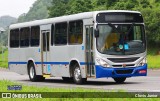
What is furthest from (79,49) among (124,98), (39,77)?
(124,98)

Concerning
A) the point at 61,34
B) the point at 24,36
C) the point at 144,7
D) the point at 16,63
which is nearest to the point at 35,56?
the point at 24,36

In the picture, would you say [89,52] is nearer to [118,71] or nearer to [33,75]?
[118,71]

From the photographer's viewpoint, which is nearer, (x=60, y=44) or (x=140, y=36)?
(x=140, y=36)

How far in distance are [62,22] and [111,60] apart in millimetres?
4056

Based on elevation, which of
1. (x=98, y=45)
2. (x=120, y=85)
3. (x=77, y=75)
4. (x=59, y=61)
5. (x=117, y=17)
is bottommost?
(x=120, y=85)

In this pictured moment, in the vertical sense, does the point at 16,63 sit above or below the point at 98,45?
below

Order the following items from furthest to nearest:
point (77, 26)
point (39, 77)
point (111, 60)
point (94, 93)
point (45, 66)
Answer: point (39, 77) < point (45, 66) < point (77, 26) < point (111, 60) < point (94, 93)

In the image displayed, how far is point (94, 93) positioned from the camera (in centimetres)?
1448

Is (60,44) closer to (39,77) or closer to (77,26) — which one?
(77,26)

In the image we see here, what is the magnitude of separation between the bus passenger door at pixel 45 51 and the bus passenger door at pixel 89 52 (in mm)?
4264

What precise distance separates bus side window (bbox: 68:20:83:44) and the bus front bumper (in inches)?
75.5

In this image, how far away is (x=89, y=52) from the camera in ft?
72.0

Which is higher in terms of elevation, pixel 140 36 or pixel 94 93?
pixel 140 36

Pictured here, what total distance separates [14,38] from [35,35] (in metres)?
3.02
